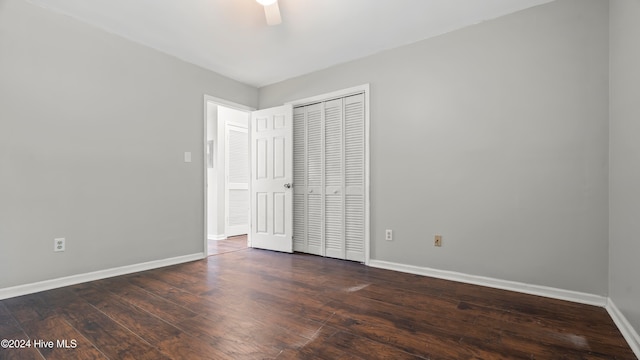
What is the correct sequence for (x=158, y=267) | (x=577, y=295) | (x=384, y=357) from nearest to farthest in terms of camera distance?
(x=384, y=357), (x=577, y=295), (x=158, y=267)

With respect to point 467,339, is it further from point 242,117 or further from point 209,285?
point 242,117

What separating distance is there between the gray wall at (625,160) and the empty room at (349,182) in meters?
0.02

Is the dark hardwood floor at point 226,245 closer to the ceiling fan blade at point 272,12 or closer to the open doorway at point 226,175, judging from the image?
the open doorway at point 226,175

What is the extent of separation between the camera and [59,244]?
103 inches

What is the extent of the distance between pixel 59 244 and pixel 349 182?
293 centimetres

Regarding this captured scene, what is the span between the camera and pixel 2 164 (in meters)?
2.33

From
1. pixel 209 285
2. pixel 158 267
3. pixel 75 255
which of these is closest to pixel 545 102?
pixel 209 285

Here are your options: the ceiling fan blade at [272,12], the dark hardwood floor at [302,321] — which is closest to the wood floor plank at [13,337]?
the dark hardwood floor at [302,321]

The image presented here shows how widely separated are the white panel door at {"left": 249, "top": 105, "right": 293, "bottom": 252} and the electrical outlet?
222 cm

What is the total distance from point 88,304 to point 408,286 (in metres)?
2.57

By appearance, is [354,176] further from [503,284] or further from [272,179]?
[503,284]

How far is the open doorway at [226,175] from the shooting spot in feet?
17.6

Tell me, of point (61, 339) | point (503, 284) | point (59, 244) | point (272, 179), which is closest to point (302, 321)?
point (61, 339)

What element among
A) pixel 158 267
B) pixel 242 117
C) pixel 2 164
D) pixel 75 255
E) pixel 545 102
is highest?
pixel 242 117
